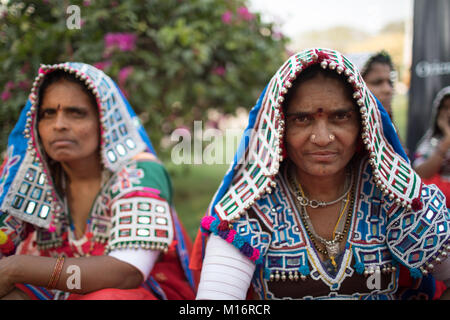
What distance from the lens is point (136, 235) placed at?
6.15 ft

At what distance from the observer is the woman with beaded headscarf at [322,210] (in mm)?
1599

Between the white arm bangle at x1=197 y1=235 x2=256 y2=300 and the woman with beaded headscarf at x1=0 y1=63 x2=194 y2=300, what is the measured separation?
15.3 inches

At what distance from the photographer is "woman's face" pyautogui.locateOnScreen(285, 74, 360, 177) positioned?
1.58 meters

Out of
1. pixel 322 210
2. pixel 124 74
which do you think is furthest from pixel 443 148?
pixel 124 74

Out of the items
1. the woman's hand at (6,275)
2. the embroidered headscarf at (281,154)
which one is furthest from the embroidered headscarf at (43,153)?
the embroidered headscarf at (281,154)

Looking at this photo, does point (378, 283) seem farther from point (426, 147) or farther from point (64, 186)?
point (426, 147)

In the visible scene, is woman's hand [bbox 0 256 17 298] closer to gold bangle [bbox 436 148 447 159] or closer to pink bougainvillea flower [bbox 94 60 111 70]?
Result: pink bougainvillea flower [bbox 94 60 111 70]

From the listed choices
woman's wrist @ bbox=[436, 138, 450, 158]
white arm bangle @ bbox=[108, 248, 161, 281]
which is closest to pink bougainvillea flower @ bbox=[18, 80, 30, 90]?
white arm bangle @ bbox=[108, 248, 161, 281]

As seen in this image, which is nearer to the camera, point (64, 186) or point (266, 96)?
point (266, 96)

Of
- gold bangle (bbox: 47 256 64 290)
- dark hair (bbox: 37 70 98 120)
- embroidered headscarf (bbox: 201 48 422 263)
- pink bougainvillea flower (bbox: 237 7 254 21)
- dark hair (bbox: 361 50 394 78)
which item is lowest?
gold bangle (bbox: 47 256 64 290)

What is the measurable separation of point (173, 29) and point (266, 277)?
8.20 feet

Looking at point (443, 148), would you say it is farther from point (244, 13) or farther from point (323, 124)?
point (244, 13)
